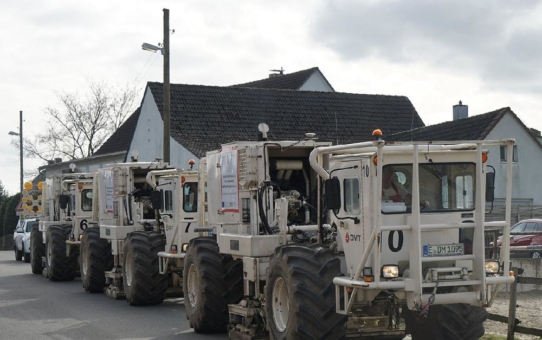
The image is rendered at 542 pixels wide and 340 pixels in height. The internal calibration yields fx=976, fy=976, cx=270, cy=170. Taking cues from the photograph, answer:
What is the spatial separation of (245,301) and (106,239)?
9.65 m

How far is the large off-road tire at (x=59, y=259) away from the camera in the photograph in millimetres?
26562

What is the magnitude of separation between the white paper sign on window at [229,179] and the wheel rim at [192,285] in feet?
3.98

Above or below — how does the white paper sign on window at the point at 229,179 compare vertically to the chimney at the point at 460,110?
below

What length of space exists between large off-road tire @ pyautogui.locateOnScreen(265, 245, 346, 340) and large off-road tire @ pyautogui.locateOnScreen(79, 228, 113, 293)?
11.4m

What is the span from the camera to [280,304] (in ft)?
41.0

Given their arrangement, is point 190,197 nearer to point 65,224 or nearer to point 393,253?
point 393,253

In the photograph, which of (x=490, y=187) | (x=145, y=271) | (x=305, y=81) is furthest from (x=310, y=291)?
(x=305, y=81)

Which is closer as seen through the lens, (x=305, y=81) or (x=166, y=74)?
(x=166, y=74)

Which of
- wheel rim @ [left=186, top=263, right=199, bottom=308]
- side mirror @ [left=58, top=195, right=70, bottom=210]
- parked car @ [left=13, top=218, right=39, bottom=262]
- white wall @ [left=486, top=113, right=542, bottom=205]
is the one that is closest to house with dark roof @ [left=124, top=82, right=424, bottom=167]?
white wall @ [left=486, top=113, right=542, bottom=205]

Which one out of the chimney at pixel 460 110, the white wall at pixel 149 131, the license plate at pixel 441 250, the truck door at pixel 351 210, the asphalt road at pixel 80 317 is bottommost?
the asphalt road at pixel 80 317

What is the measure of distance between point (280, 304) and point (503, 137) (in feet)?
95.0

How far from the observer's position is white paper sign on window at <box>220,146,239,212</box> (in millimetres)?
14820

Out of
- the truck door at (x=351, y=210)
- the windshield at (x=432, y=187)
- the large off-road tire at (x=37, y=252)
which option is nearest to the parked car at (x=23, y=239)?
the large off-road tire at (x=37, y=252)

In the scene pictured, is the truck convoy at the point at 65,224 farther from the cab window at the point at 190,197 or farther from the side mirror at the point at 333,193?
the side mirror at the point at 333,193
